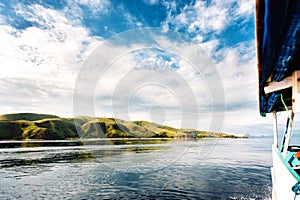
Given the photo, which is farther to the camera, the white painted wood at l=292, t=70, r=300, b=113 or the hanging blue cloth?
the white painted wood at l=292, t=70, r=300, b=113

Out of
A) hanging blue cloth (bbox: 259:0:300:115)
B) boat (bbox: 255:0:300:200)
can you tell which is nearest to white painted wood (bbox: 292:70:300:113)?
boat (bbox: 255:0:300:200)

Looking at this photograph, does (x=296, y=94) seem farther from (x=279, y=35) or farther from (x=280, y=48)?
(x=279, y=35)

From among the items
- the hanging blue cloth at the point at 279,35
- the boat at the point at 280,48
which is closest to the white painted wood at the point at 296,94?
Answer: the boat at the point at 280,48

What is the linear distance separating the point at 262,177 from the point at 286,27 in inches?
1004

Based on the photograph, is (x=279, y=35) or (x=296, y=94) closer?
(x=279, y=35)

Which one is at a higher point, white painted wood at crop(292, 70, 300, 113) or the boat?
the boat

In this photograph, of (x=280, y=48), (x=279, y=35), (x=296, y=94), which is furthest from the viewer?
(x=296, y=94)

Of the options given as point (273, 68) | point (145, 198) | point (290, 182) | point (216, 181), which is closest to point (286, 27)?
point (273, 68)

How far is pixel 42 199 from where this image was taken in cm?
1570

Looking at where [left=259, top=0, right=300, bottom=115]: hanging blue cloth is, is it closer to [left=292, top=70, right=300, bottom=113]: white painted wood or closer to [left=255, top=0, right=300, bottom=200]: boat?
[left=255, top=0, right=300, bottom=200]: boat

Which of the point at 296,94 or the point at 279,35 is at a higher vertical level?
the point at 279,35

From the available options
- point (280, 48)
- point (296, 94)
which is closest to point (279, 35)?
point (280, 48)

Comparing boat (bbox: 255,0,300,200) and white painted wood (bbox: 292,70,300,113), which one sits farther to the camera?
white painted wood (bbox: 292,70,300,113)

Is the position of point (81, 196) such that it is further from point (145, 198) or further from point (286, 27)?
point (286, 27)
